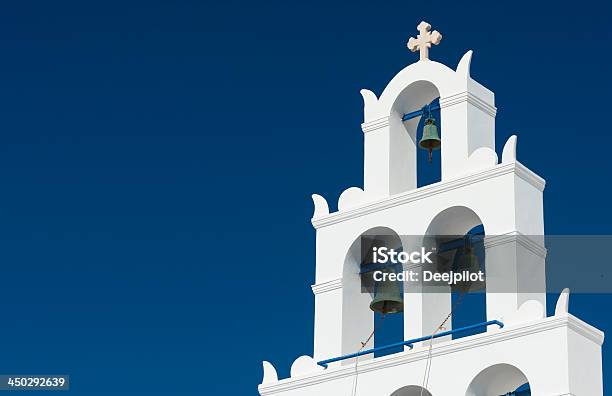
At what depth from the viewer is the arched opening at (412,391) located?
22000 mm

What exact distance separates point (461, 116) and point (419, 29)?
1.70m

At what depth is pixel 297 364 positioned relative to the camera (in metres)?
23.2

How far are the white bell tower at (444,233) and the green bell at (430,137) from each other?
274 mm

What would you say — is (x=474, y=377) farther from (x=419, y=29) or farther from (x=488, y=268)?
(x=419, y=29)

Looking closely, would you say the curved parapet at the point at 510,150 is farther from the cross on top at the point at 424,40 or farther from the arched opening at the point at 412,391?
the arched opening at the point at 412,391

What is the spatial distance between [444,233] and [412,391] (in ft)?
7.57

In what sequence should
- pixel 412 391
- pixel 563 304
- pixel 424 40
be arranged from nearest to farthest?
→ pixel 563 304 < pixel 412 391 < pixel 424 40

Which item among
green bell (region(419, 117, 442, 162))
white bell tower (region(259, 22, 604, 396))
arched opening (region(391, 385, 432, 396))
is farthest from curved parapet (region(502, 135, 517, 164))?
arched opening (region(391, 385, 432, 396))

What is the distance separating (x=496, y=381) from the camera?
2169cm

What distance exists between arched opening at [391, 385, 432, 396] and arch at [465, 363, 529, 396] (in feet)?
2.15

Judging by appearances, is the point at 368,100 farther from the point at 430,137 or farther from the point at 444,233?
the point at 444,233

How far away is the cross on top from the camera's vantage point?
2436cm

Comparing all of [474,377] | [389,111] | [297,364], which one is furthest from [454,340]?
[389,111]

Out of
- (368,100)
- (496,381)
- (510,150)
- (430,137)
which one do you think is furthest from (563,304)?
(368,100)
